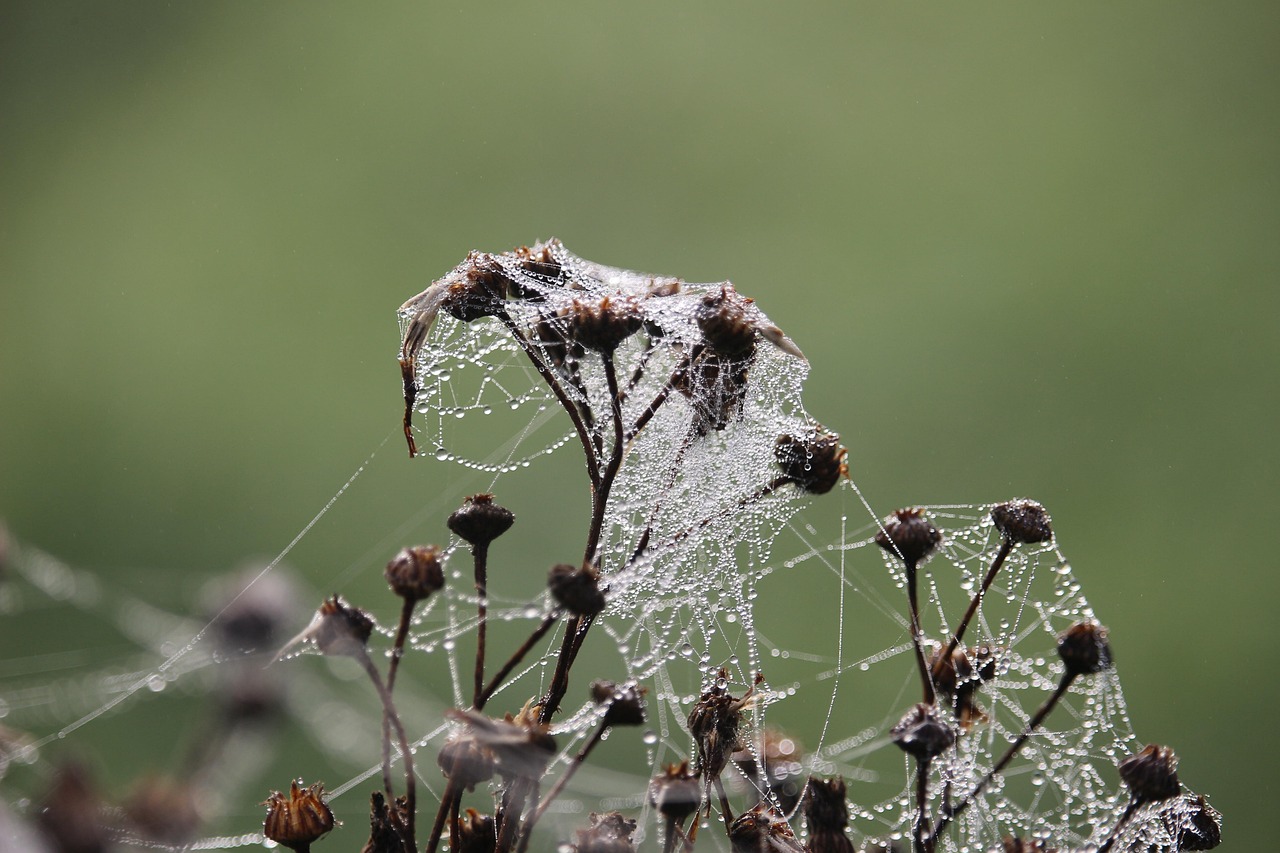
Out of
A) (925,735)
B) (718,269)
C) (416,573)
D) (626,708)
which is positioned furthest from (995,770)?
(718,269)

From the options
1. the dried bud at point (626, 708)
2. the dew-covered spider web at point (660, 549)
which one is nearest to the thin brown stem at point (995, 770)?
the dew-covered spider web at point (660, 549)

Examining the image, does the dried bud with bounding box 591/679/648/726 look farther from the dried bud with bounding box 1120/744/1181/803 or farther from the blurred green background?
the blurred green background

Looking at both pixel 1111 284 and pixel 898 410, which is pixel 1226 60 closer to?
pixel 1111 284

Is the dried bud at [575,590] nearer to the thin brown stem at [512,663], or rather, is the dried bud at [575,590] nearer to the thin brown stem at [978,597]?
the thin brown stem at [512,663]

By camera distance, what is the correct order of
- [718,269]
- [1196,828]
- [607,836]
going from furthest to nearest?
[718,269] < [1196,828] < [607,836]

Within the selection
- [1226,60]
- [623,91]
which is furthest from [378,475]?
[1226,60]

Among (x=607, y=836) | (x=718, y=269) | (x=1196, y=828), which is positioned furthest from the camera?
(x=718, y=269)

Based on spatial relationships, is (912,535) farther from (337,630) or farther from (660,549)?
(337,630)
